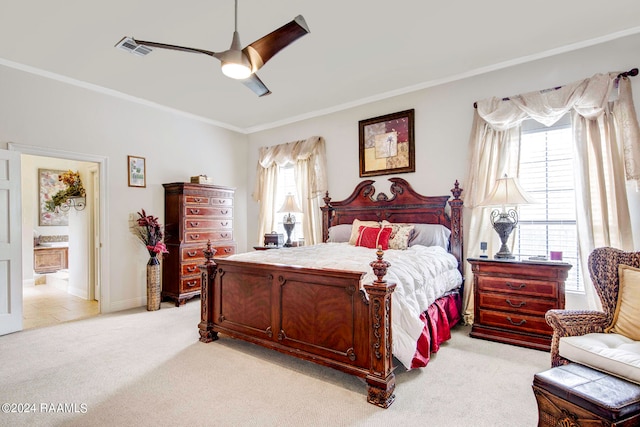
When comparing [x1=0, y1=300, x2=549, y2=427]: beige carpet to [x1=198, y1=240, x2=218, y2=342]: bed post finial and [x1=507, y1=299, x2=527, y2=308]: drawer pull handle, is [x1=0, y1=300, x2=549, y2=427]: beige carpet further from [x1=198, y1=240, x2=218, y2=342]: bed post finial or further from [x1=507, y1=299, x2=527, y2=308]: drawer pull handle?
[x1=507, y1=299, x2=527, y2=308]: drawer pull handle

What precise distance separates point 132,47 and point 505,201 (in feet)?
13.0

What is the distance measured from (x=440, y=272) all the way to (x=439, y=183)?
4.63ft

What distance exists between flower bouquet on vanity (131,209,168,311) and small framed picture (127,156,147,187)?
15.8 inches

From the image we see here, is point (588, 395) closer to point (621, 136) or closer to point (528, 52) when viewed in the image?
point (621, 136)

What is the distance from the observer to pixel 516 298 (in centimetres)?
314

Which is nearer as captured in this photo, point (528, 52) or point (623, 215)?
point (623, 215)

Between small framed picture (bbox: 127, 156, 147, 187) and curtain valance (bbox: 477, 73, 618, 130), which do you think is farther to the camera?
small framed picture (bbox: 127, 156, 147, 187)

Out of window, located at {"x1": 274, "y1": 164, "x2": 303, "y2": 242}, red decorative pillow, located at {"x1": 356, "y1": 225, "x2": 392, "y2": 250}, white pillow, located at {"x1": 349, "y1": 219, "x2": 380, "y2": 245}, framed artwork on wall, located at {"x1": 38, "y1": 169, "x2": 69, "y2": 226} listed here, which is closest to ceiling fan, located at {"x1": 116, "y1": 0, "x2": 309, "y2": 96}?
red decorative pillow, located at {"x1": 356, "y1": 225, "x2": 392, "y2": 250}

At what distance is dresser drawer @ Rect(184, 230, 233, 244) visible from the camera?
15.8 feet

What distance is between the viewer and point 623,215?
9.87 feet

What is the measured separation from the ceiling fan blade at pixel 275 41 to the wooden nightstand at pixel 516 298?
8.68 feet

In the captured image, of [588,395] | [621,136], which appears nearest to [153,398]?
[588,395]

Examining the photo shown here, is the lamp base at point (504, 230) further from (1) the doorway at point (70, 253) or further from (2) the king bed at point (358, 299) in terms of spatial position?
(1) the doorway at point (70, 253)

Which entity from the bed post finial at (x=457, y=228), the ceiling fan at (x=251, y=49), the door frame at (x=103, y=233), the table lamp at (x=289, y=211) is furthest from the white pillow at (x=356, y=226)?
the door frame at (x=103, y=233)
